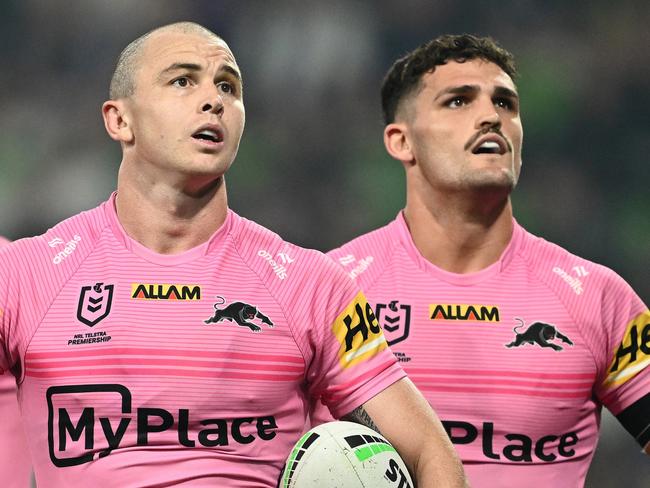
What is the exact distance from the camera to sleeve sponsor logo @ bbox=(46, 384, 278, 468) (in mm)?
3795

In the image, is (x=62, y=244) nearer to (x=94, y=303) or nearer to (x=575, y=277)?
(x=94, y=303)

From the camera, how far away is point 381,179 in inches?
321

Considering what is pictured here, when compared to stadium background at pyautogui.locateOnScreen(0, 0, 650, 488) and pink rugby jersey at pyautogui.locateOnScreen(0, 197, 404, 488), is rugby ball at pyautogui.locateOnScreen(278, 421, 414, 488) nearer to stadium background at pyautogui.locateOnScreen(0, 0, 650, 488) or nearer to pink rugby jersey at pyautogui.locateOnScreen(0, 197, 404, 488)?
pink rugby jersey at pyautogui.locateOnScreen(0, 197, 404, 488)

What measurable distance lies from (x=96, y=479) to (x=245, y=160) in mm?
4632

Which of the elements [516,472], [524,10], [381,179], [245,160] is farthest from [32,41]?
[516,472]

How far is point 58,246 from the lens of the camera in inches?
159

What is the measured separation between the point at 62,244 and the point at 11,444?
3.73 feet

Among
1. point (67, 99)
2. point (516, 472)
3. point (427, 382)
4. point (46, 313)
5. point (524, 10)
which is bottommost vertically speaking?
point (516, 472)

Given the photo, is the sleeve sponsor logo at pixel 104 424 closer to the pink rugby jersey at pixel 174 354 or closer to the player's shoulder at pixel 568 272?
the pink rugby jersey at pixel 174 354

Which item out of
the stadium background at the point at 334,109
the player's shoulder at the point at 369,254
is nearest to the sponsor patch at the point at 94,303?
the player's shoulder at the point at 369,254

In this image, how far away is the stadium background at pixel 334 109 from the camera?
796cm

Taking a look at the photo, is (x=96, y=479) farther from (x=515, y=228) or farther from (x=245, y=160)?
(x=245, y=160)

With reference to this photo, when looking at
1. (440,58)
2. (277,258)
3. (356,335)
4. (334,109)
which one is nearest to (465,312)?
(356,335)

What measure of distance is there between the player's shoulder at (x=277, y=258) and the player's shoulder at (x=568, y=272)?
1090 mm
